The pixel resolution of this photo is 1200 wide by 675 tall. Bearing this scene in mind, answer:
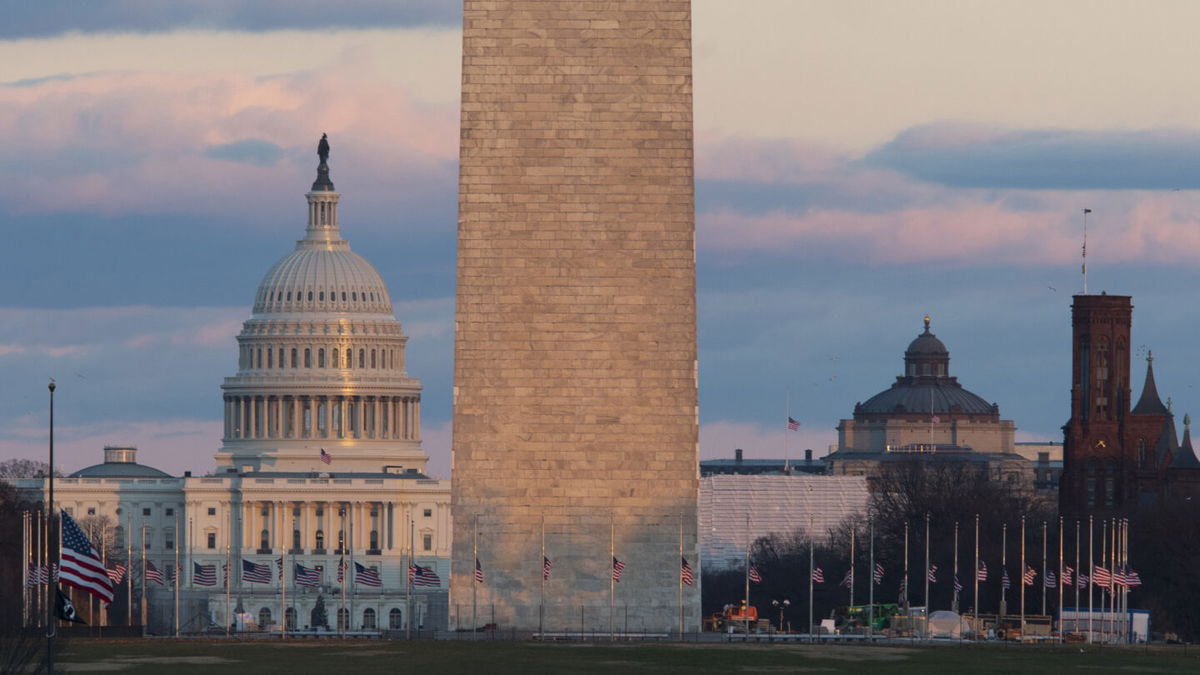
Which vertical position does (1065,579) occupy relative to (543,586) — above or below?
below

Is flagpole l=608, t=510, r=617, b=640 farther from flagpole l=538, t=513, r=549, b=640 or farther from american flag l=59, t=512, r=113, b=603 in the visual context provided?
american flag l=59, t=512, r=113, b=603

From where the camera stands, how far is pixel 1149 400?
637 ft

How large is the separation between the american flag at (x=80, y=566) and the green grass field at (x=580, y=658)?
73.0 inches

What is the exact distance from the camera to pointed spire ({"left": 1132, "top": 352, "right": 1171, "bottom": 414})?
7589 inches

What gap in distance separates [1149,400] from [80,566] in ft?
393

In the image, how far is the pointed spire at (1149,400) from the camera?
193 m

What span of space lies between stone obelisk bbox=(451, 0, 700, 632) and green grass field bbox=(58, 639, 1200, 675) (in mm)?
5777

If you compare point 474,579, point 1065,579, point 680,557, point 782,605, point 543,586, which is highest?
point 680,557

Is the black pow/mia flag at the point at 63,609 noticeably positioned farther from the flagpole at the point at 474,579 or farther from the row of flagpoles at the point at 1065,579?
the row of flagpoles at the point at 1065,579

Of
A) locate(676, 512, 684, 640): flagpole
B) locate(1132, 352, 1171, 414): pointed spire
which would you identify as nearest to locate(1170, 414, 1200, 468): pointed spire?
locate(1132, 352, 1171, 414): pointed spire

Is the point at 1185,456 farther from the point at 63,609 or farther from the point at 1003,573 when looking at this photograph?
the point at 63,609

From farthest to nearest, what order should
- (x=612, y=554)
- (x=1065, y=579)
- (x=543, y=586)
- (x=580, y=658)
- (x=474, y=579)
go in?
(x=1065, y=579)
(x=543, y=586)
(x=474, y=579)
(x=612, y=554)
(x=580, y=658)

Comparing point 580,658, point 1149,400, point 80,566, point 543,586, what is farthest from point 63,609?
point 1149,400

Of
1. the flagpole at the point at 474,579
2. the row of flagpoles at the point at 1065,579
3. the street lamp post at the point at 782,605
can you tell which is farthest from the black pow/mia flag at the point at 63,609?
the street lamp post at the point at 782,605
